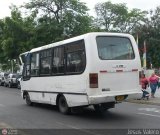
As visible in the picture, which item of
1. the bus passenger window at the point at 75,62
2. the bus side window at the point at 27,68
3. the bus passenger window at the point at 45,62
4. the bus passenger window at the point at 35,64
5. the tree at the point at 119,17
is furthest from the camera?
the tree at the point at 119,17

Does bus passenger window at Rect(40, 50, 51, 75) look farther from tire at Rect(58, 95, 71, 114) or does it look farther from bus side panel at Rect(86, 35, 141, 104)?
bus side panel at Rect(86, 35, 141, 104)

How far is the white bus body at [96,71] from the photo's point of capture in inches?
508

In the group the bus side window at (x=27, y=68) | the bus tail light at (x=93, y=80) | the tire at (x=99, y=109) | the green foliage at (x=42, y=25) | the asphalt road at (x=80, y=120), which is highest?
the green foliage at (x=42, y=25)

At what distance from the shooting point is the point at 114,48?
13.7 meters

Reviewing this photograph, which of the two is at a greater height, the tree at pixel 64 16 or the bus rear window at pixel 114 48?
the tree at pixel 64 16

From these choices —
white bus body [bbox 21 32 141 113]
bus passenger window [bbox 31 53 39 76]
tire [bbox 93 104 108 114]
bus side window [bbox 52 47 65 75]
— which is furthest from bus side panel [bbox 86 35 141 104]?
bus passenger window [bbox 31 53 39 76]

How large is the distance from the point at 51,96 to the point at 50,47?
6.43 feet

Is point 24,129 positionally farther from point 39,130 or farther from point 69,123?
point 69,123

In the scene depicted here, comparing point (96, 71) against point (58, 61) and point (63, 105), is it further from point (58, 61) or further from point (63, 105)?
point (63, 105)

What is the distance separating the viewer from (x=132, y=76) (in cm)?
1368

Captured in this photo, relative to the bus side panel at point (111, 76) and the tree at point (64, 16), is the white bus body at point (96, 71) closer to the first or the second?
the bus side panel at point (111, 76)

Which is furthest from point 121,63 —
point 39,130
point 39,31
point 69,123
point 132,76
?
point 39,31

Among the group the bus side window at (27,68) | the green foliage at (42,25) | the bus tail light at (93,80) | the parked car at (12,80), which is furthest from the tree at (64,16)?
the bus tail light at (93,80)

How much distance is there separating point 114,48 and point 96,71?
4.40 feet
